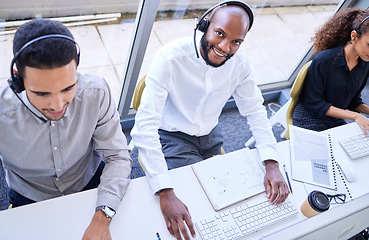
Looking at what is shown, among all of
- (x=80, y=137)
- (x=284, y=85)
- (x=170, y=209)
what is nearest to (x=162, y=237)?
(x=170, y=209)

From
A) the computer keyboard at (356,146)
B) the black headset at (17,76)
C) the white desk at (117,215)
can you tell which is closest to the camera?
the black headset at (17,76)

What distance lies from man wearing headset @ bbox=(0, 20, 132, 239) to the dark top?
1256 mm

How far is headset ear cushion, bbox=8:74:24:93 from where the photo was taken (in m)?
0.82

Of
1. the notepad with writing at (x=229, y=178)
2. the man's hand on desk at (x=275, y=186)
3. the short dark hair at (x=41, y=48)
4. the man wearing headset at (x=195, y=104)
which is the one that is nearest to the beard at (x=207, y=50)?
the man wearing headset at (x=195, y=104)

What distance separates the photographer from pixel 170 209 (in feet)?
3.51

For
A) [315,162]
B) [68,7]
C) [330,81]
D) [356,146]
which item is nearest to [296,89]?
[330,81]

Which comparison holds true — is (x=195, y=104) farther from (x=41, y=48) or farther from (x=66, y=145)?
(x=41, y=48)

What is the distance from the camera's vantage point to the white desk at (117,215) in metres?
0.95

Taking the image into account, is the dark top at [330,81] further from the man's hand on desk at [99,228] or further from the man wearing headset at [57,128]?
the man's hand on desk at [99,228]

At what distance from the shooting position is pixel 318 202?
1128mm

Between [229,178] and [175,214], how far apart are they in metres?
0.31

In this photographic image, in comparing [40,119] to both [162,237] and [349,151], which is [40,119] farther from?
[349,151]

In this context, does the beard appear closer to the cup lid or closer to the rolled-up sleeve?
the rolled-up sleeve

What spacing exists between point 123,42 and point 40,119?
1.34m
